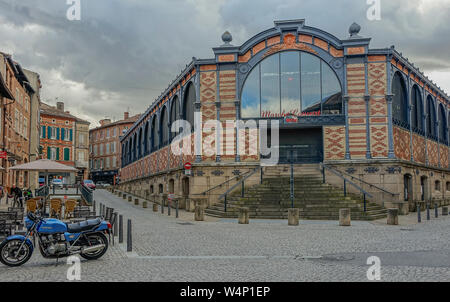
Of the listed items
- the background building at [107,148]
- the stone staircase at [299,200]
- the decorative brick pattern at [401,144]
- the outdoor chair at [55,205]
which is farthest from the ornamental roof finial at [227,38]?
the background building at [107,148]

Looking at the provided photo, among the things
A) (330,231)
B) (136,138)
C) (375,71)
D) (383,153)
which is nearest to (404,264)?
(330,231)

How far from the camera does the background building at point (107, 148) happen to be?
67731 millimetres

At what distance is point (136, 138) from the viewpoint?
44406 mm

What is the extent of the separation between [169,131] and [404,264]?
2391 centimetres

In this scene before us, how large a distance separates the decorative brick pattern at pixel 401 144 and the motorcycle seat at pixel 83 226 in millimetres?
19119

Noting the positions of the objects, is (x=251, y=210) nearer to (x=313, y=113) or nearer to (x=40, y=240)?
(x=313, y=113)

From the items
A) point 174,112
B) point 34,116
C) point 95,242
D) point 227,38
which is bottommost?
point 95,242

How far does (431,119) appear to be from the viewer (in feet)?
100

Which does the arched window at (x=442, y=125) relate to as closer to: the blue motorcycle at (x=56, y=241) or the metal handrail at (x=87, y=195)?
the metal handrail at (x=87, y=195)

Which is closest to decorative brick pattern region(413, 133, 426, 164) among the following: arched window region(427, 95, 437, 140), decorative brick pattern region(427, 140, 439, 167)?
decorative brick pattern region(427, 140, 439, 167)

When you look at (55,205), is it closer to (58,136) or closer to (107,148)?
(58,136)

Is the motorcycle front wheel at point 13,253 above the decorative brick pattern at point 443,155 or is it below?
below

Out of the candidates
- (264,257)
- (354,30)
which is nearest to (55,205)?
(264,257)

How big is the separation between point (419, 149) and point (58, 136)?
1907 inches
